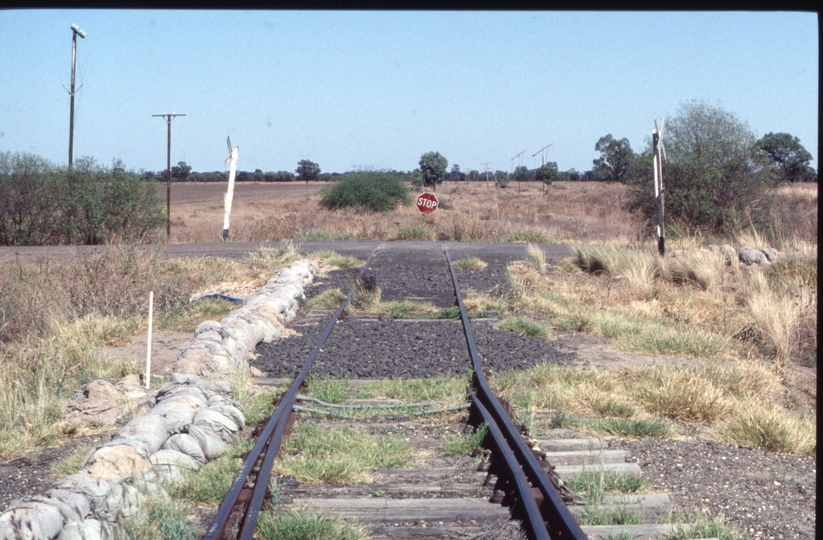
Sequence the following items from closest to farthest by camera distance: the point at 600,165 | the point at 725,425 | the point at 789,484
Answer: the point at 789,484 < the point at 725,425 < the point at 600,165

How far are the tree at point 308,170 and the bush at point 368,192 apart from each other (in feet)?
309

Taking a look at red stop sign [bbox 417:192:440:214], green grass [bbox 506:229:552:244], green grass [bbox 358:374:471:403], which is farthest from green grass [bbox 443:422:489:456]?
red stop sign [bbox 417:192:440:214]

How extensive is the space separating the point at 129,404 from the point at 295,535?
3860 millimetres

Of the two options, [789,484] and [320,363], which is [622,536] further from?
[320,363]

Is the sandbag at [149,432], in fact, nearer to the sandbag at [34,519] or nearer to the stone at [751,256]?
the sandbag at [34,519]

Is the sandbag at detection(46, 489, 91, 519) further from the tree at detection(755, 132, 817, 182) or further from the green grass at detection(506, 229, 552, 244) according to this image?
the tree at detection(755, 132, 817, 182)

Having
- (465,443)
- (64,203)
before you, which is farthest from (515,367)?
(64,203)

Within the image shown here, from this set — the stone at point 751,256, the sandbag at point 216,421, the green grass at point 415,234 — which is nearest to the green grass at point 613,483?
the sandbag at point 216,421

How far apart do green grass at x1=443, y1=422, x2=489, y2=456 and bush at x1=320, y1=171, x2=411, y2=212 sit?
4800 cm

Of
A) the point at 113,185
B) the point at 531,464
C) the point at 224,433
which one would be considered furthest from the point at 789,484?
the point at 113,185

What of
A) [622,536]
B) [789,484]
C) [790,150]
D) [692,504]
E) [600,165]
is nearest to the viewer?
[622,536]

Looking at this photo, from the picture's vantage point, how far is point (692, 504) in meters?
5.46

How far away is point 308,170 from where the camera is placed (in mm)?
154250

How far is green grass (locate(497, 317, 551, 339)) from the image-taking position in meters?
12.3
